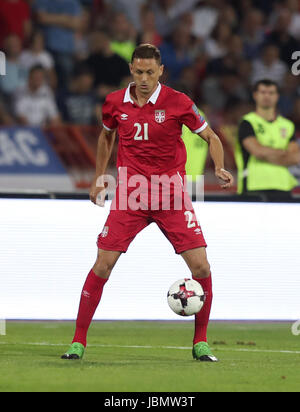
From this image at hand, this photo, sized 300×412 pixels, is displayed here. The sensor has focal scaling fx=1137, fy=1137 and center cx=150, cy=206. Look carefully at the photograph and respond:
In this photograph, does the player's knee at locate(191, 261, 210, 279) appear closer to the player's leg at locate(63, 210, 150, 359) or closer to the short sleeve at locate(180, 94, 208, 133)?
the player's leg at locate(63, 210, 150, 359)

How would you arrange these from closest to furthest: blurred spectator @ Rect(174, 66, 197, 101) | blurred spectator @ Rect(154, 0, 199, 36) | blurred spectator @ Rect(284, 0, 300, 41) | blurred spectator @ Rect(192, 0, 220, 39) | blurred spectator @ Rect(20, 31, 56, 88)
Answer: blurred spectator @ Rect(20, 31, 56, 88)
blurred spectator @ Rect(174, 66, 197, 101)
blurred spectator @ Rect(154, 0, 199, 36)
blurred spectator @ Rect(192, 0, 220, 39)
blurred spectator @ Rect(284, 0, 300, 41)

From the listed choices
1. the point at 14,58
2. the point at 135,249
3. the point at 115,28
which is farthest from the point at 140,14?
the point at 135,249

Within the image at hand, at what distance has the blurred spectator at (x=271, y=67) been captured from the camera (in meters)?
17.2

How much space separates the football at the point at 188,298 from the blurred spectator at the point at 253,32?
33.4 feet

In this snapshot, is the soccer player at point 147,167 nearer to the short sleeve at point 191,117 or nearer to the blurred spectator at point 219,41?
the short sleeve at point 191,117

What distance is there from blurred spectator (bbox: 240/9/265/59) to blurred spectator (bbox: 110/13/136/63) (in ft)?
7.93

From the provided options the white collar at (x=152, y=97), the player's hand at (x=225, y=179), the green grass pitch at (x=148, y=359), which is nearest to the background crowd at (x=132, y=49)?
the green grass pitch at (x=148, y=359)

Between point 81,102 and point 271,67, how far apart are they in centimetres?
337

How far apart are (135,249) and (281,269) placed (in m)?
1.36

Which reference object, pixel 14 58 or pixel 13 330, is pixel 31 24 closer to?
pixel 14 58

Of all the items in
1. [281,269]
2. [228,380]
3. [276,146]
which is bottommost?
[228,380]

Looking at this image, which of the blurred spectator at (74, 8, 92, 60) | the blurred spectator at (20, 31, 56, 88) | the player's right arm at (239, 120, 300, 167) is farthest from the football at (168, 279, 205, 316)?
the blurred spectator at (74, 8, 92, 60)

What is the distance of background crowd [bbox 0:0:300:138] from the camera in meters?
15.4

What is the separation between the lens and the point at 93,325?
10305 millimetres
